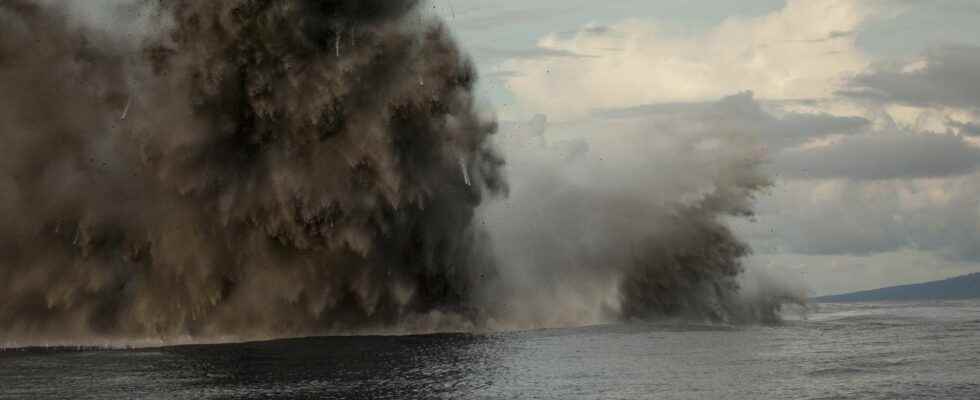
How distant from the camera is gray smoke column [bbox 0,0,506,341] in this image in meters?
66.4

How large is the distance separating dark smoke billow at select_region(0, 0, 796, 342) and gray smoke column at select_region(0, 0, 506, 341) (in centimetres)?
12

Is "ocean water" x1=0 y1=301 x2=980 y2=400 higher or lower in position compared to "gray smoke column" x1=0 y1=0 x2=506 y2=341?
lower

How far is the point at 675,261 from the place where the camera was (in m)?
89.2

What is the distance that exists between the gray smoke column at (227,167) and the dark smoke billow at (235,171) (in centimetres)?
12

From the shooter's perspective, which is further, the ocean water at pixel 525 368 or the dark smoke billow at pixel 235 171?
the dark smoke billow at pixel 235 171

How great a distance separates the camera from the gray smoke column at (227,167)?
6644 cm

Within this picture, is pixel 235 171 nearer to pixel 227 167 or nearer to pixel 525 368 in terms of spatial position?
pixel 227 167

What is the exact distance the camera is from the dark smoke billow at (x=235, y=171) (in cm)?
6650

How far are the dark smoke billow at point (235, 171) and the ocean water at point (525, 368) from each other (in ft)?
15.1

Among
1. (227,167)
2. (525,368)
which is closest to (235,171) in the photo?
(227,167)

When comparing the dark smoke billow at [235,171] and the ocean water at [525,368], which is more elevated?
the dark smoke billow at [235,171]

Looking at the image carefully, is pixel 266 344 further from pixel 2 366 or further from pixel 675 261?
pixel 675 261

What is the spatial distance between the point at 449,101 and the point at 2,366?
3228 centimetres

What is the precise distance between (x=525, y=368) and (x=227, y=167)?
26368 millimetres
